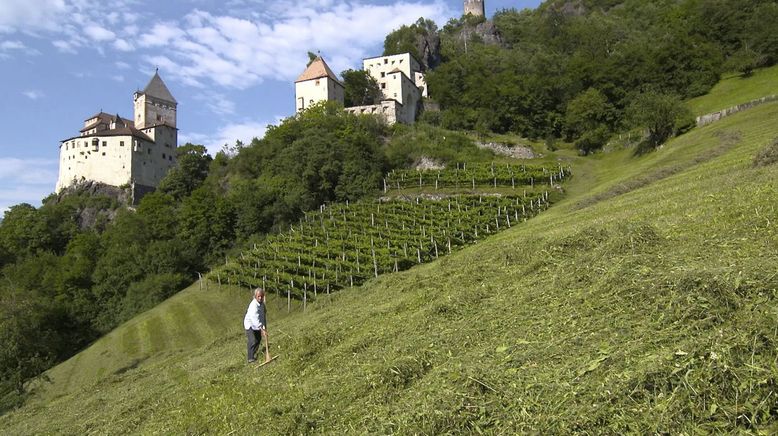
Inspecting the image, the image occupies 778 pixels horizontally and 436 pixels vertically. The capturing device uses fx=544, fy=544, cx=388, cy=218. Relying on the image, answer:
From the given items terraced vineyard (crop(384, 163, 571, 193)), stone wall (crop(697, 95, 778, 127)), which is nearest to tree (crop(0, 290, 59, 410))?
terraced vineyard (crop(384, 163, 571, 193))

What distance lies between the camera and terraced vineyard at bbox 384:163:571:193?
58375 mm

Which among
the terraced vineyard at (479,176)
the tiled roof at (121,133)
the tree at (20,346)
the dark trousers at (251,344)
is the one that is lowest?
the tree at (20,346)

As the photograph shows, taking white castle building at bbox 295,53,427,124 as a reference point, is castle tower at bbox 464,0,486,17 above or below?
above

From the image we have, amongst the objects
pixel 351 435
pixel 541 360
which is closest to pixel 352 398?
pixel 351 435

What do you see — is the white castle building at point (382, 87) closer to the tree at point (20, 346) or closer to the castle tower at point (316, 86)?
the castle tower at point (316, 86)

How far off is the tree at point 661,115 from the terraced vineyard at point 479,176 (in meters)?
9.50

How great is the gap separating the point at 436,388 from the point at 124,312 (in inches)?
2178

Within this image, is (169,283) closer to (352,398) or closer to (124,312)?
(124,312)

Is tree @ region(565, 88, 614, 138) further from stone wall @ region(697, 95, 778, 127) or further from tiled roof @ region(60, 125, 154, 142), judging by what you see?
tiled roof @ region(60, 125, 154, 142)

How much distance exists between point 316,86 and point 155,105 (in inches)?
1327

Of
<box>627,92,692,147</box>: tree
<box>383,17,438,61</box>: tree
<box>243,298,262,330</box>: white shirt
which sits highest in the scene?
<box>383,17,438,61</box>: tree

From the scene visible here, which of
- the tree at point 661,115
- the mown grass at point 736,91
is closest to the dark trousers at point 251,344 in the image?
the tree at point 661,115

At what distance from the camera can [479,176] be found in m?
61.1

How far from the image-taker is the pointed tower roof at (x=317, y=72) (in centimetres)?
9488
